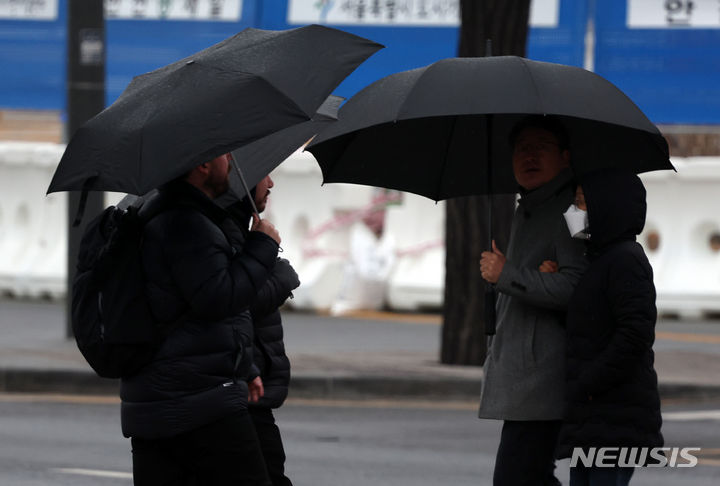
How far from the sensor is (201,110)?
13.9 ft

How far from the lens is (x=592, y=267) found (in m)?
4.62

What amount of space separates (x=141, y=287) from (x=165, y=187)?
31 centimetres

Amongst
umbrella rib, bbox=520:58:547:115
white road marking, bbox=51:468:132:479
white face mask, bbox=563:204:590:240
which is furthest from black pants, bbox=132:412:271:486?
white road marking, bbox=51:468:132:479

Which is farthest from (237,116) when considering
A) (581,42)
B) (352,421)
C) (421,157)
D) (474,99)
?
(581,42)

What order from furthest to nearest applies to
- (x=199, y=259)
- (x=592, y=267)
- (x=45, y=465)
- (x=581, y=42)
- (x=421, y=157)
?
(x=581, y=42)
(x=45, y=465)
(x=421, y=157)
(x=592, y=267)
(x=199, y=259)

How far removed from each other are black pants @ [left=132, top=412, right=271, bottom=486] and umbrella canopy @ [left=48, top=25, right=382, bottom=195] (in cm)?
71

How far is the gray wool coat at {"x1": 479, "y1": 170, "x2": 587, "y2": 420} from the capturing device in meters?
4.73

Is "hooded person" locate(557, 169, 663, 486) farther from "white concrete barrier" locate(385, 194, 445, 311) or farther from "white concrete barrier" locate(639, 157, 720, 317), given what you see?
"white concrete barrier" locate(385, 194, 445, 311)

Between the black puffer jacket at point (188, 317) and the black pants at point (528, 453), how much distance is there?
0.96m

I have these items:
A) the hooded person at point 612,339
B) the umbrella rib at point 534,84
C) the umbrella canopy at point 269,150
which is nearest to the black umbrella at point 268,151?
the umbrella canopy at point 269,150

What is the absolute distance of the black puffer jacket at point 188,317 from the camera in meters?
4.18

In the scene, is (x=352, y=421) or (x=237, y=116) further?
(x=352, y=421)

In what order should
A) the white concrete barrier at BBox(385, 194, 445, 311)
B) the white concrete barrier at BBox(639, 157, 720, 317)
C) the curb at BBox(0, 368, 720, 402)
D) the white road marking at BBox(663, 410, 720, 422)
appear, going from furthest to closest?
the white concrete barrier at BBox(385, 194, 445, 311) → the white concrete barrier at BBox(639, 157, 720, 317) → the curb at BBox(0, 368, 720, 402) → the white road marking at BBox(663, 410, 720, 422)

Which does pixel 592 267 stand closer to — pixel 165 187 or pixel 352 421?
pixel 165 187
